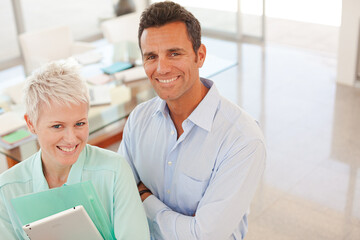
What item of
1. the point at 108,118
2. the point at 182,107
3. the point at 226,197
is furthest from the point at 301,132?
the point at 226,197

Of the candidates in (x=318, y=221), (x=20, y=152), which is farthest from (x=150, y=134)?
(x=318, y=221)

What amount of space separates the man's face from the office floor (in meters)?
2.13

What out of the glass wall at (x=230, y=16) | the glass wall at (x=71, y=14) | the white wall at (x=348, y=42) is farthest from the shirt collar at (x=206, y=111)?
the glass wall at (x=71, y=14)

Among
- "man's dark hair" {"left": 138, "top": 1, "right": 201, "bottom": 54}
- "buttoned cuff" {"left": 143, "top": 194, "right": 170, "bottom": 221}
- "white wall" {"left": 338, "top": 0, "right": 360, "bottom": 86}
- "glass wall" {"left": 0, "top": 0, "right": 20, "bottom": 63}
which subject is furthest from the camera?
"glass wall" {"left": 0, "top": 0, "right": 20, "bottom": 63}

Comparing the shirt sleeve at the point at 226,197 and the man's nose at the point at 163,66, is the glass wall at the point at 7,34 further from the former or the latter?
the shirt sleeve at the point at 226,197

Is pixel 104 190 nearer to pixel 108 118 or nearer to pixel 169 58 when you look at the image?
pixel 169 58

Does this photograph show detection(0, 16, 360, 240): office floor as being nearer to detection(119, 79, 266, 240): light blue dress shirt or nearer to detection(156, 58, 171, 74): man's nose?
detection(119, 79, 266, 240): light blue dress shirt

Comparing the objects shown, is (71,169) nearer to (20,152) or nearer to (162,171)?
(162,171)

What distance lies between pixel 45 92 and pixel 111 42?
4.61 m

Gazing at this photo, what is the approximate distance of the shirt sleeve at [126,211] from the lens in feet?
6.54

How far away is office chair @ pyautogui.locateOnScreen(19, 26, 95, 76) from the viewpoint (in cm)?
584

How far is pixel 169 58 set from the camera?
2.16 m

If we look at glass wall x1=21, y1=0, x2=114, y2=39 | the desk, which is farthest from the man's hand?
glass wall x1=21, y1=0, x2=114, y2=39

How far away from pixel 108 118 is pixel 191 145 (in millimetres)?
2127
